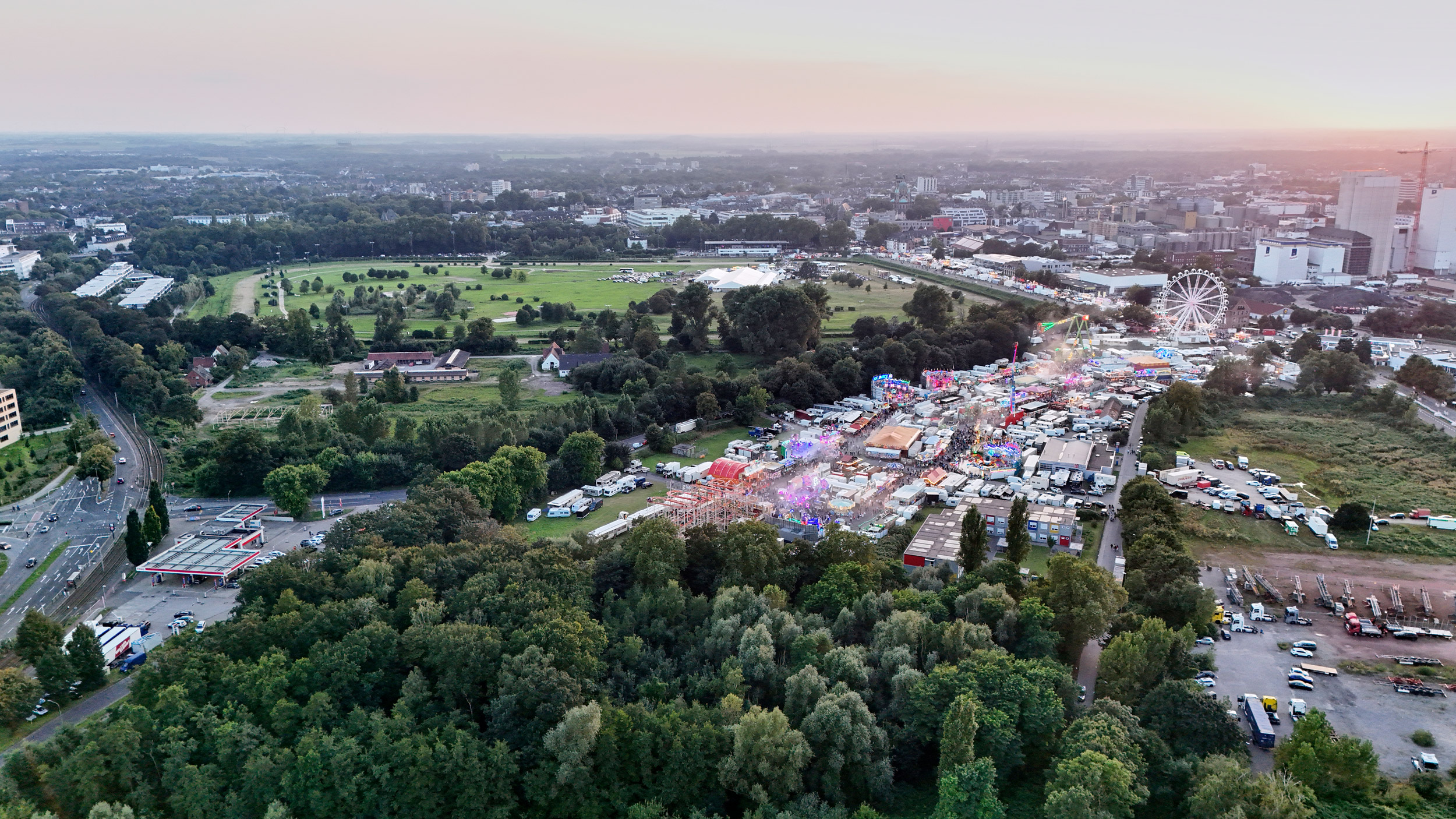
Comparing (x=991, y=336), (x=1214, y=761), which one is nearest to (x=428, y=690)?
(x=1214, y=761)

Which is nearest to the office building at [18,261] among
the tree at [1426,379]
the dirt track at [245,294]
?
the dirt track at [245,294]

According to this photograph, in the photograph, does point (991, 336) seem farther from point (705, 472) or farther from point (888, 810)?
point (888, 810)

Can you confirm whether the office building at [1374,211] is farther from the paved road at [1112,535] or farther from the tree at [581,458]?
the tree at [581,458]

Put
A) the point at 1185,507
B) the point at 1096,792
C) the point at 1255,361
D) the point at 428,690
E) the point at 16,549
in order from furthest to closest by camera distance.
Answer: the point at 1255,361, the point at 1185,507, the point at 16,549, the point at 428,690, the point at 1096,792

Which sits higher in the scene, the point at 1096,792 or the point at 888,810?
→ the point at 1096,792

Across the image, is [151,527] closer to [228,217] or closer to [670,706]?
[670,706]

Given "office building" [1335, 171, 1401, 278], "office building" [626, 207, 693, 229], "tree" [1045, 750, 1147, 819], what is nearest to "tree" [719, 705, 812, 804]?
"tree" [1045, 750, 1147, 819]

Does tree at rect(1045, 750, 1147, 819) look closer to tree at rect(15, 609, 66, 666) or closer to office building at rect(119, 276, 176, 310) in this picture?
tree at rect(15, 609, 66, 666)
